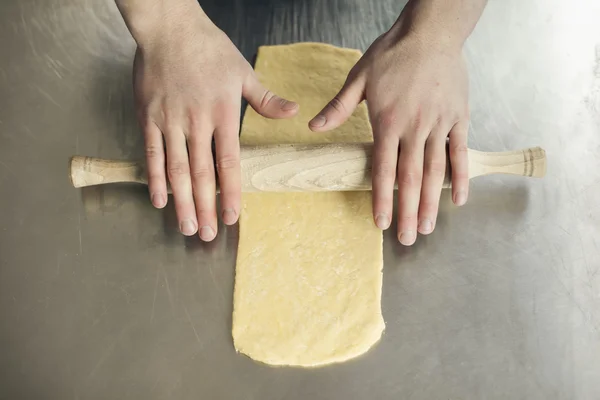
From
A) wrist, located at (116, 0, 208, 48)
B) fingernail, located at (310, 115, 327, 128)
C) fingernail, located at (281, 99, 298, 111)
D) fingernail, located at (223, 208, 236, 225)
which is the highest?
wrist, located at (116, 0, 208, 48)

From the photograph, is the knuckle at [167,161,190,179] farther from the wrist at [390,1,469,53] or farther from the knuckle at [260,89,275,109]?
the wrist at [390,1,469,53]

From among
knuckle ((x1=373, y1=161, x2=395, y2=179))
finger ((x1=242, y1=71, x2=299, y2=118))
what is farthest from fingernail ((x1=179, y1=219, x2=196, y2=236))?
knuckle ((x1=373, y1=161, x2=395, y2=179))

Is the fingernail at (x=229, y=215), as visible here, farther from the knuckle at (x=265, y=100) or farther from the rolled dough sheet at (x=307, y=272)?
the knuckle at (x=265, y=100)

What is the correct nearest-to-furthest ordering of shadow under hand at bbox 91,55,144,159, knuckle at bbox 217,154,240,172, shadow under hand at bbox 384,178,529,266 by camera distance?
knuckle at bbox 217,154,240,172, shadow under hand at bbox 384,178,529,266, shadow under hand at bbox 91,55,144,159

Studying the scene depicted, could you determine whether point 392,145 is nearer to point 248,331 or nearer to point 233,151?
point 233,151

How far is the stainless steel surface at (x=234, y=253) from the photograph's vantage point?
1033mm

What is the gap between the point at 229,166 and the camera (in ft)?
3.30

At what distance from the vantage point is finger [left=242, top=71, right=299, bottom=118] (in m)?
1.04

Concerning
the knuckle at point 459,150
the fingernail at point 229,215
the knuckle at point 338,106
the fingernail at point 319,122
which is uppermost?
the knuckle at point 338,106

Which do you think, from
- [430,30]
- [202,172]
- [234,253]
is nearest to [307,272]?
[234,253]

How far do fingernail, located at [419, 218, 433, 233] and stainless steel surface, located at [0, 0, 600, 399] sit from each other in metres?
0.08

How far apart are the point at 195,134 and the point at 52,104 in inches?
18.9

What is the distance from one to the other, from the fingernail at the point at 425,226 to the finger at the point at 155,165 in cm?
46

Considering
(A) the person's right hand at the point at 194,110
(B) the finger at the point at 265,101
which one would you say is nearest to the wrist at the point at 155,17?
(A) the person's right hand at the point at 194,110
